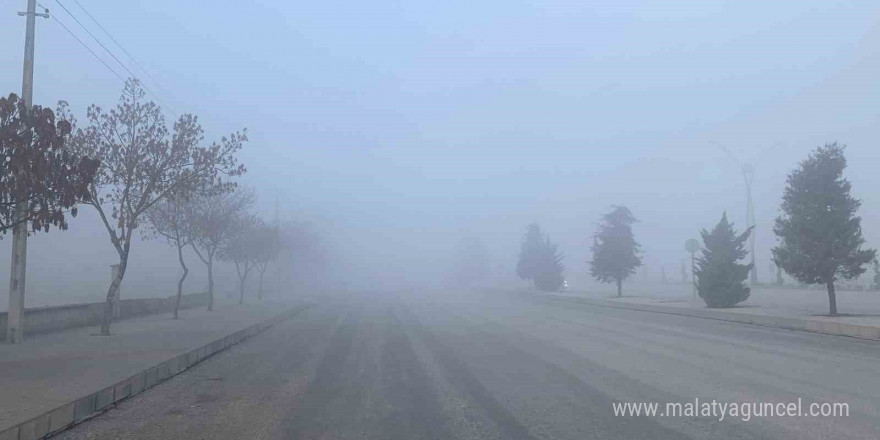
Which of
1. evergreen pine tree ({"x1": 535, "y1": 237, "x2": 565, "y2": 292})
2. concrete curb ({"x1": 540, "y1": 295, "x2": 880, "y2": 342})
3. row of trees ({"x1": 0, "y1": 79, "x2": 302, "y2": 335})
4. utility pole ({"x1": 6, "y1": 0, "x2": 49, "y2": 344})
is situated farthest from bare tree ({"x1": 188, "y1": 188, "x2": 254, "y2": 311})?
evergreen pine tree ({"x1": 535, "y1": 237, "x2": 565, "y2": 292})

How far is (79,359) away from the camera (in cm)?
1304

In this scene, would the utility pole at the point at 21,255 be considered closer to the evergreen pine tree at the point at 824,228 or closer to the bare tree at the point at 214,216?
the bare tree at the point at 214,216

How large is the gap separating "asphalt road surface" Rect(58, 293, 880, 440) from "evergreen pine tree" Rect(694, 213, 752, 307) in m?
9.54

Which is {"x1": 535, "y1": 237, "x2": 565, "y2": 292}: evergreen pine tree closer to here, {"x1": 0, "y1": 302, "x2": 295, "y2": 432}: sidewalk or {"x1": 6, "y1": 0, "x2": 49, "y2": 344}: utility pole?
{"x1": 0, "y1": 302, "x2": 295, "y2": 432}: sidewalk

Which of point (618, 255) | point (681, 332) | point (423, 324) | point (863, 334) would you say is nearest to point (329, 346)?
point (423, 324)

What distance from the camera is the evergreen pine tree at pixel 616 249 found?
4238 centimetres

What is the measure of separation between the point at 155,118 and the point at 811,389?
16651mm

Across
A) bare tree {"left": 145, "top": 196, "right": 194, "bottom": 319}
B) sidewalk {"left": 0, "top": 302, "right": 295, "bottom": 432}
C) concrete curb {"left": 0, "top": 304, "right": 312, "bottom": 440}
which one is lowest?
concrete curb {"left": 0, "top": 304, "right": 312, "bottom": 440}

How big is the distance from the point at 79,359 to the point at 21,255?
4.90m

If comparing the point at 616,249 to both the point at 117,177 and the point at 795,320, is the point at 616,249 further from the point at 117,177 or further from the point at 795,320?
the point at 117,177

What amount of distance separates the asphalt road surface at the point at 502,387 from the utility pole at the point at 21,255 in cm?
489

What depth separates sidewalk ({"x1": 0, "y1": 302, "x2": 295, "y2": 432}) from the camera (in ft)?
29.3

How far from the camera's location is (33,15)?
1658cm

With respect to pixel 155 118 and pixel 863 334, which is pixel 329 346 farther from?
pixel 863 334
